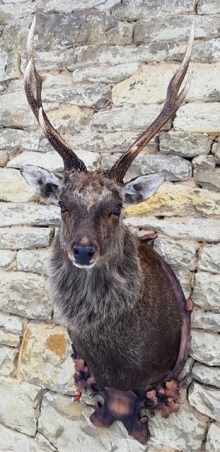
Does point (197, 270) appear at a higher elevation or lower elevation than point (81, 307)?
higher

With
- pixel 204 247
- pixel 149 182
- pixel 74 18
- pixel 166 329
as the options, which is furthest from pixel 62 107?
pixel 166 329

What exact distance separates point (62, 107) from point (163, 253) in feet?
3.17

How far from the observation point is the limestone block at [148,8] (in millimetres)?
2387

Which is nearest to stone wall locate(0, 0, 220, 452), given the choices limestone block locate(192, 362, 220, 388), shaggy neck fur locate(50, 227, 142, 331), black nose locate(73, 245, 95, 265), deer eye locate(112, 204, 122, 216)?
limestone block locate(192, 362, 220, 388)

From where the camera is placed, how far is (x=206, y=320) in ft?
7.03

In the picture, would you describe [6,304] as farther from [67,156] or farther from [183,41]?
[183,41]

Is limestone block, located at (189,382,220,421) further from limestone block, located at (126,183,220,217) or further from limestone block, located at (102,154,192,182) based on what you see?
limestone block, located at (102,154,192,182)

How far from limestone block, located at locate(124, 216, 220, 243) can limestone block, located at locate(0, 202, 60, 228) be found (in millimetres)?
413

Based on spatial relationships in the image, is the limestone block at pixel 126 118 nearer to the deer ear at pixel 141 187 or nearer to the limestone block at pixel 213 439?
the deer ear at pixel 141 187

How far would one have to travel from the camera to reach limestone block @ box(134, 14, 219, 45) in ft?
7.59

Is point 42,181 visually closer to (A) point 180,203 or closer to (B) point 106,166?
(B) point 106,166

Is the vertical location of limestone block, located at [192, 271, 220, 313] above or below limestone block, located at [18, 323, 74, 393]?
above

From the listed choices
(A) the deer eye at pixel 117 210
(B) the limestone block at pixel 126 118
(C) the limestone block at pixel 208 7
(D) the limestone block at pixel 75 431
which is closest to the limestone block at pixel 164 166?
(B) the limestone block at pixel 126 118

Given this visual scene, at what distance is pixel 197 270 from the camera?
7.23 ft
